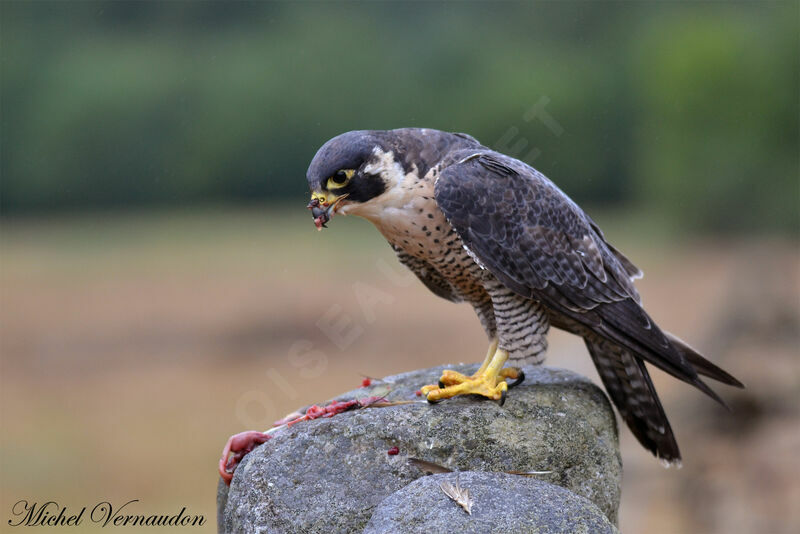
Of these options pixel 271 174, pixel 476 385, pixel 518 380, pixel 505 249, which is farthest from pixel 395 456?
pixel 271 174

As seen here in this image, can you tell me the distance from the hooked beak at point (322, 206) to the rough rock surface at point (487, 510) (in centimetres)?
109

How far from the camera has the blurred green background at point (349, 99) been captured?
19359 millimetres

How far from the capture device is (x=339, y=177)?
3.47 meters

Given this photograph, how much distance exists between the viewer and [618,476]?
3.81m

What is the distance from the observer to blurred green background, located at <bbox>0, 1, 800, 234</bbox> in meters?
19.4

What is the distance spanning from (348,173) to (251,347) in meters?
13.4

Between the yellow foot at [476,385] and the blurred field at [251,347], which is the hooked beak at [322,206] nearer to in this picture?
the yellow foot at [476,385]

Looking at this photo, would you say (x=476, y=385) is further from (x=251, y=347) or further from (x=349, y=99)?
(x=349, y=99)

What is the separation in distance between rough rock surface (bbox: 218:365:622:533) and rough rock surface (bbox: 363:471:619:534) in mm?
240

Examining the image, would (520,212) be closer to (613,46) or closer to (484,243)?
(484,243)

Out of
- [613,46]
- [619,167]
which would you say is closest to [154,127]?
[619,167]

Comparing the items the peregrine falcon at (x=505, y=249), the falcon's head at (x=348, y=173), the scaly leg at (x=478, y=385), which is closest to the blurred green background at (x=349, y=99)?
the peregrine falcon at (x=505, y=249)

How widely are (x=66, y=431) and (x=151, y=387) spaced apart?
6.72ft

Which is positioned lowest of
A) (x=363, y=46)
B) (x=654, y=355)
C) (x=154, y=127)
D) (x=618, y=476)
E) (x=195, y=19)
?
(x=154, y=127)
